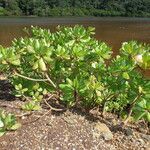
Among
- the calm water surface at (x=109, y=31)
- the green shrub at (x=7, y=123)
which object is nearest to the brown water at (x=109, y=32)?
the calm water surface at (x=109, y=31)

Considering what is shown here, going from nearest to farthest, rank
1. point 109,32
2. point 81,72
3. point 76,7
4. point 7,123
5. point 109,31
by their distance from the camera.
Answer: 1. point 7,123
2. point 81,72
3. point 109,32
4. point 109,31
5. point 76,7

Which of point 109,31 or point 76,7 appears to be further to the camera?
point 76,7

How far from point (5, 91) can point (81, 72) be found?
1.45 metres

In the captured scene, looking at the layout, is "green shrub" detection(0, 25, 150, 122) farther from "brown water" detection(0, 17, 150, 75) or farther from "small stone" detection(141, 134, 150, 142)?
"brown water" detection(0, 17, 150, 75)

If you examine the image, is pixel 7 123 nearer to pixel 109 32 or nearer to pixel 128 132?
pixel 128 132

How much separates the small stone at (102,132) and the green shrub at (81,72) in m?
0.30

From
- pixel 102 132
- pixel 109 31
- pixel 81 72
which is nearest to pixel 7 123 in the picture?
pixel 102 132

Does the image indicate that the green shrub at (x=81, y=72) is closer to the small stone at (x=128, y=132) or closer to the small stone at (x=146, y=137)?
the small stone at (x=128, y=132)

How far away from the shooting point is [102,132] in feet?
17.8

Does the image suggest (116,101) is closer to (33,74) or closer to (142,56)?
(33,74)

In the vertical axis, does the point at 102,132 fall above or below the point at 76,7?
above

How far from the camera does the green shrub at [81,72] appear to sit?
4863mm

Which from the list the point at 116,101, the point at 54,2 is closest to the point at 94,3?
the point at 54,2

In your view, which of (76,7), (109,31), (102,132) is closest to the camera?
(102,132)
